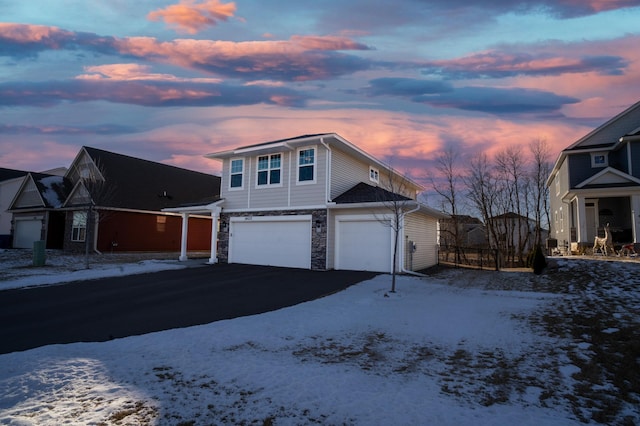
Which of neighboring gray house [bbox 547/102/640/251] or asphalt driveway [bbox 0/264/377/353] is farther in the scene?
neighboring gray house [bbox 547/102/640/251]

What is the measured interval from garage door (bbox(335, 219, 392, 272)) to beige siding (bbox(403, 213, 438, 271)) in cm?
100

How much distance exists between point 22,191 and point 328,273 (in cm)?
2881

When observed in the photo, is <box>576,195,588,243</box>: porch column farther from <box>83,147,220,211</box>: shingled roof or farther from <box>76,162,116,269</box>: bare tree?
<box>76,162,116,269</box>: bare tree

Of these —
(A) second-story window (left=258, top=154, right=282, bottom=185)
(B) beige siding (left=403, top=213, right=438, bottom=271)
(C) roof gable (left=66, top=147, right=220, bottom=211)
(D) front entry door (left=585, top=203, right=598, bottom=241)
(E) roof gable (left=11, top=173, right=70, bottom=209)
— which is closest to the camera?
(B) beige siding (left=403, top=213, right=438, bottom=271)

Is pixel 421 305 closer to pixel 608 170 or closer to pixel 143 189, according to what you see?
pixel 608 170

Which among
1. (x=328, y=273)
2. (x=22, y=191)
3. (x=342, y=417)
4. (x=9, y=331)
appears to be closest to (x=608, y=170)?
(x=328, y=273)

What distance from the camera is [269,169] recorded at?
1761cm

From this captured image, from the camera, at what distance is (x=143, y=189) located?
26.7 metres

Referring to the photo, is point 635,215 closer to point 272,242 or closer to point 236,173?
point 272,242

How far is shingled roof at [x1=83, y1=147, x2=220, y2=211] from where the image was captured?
2505 centimetres

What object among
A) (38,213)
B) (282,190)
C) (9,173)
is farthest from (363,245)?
(9,173)

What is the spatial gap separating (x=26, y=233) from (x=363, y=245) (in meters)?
28.7

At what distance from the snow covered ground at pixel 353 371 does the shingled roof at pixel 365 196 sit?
6.92 metres

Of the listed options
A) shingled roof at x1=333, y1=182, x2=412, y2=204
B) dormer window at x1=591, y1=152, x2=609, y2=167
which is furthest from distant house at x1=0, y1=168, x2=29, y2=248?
dormer window at x1=591, y1=152, x2=609, y2=167
